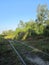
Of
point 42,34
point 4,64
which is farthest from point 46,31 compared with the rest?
point 4,64

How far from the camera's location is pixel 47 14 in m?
50.1

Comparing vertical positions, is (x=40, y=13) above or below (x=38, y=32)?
above

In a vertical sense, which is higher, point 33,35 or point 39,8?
point 39,8

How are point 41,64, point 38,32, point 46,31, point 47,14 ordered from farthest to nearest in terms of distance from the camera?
point 47,14 → point 38,32 → point 46,31 → point 41,64

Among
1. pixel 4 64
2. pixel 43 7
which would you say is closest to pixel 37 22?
pixel 43 7

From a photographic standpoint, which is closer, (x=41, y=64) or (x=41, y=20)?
(x=41, y=64)

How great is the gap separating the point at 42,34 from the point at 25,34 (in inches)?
172

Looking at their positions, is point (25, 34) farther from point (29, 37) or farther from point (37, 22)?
point (37, 22)

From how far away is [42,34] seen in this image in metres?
40.9

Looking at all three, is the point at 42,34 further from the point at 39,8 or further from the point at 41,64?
the point at 41,64

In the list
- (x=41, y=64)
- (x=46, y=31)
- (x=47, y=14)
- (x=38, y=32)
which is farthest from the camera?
(x=47, y=14)

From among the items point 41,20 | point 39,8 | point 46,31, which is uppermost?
point 39,8

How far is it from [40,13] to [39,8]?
57.7 inches

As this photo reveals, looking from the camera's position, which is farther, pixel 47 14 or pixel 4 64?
pixel 47 14
